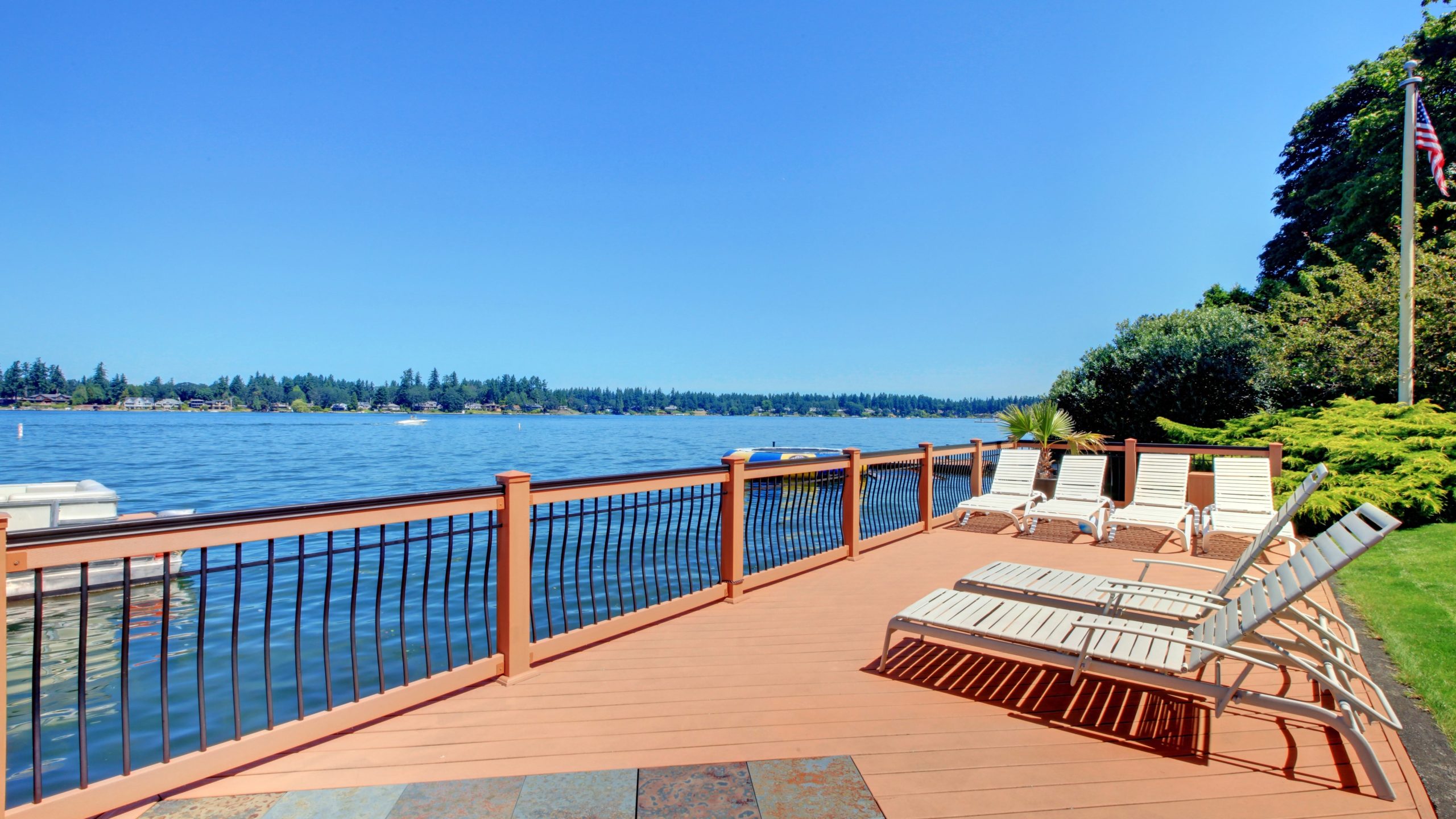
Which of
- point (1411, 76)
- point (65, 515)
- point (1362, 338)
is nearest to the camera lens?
point (65, 515)

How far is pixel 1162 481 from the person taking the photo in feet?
27.1

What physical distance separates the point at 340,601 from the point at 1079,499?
1141 cm

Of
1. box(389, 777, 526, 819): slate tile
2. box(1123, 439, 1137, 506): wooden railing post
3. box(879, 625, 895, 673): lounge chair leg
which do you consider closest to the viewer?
box(389, 777, 526, 819): slate tile

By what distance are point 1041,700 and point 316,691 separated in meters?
6.80

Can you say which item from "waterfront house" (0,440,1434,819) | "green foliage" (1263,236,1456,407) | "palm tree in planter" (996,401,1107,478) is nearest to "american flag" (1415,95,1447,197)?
"green foliage" (1263,236,1456,407)

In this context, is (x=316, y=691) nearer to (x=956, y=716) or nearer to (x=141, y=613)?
(x=141, y=613)

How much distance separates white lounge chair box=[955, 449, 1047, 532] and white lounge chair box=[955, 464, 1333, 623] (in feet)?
12.5

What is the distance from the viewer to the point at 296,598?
420cm

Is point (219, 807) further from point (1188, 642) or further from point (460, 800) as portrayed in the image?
point (1188, 642)

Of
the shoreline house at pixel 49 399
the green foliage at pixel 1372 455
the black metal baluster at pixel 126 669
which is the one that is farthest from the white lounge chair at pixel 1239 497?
the shoreline house at pixel 49 399

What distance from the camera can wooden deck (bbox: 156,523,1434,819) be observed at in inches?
93.1

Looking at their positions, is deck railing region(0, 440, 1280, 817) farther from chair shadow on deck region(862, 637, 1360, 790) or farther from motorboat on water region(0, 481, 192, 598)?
chair shadow on deck region(862, 637, 1360, 790)

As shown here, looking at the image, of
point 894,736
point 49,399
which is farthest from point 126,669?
point 49,399

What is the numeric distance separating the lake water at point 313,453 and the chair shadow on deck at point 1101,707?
4.95 meters
